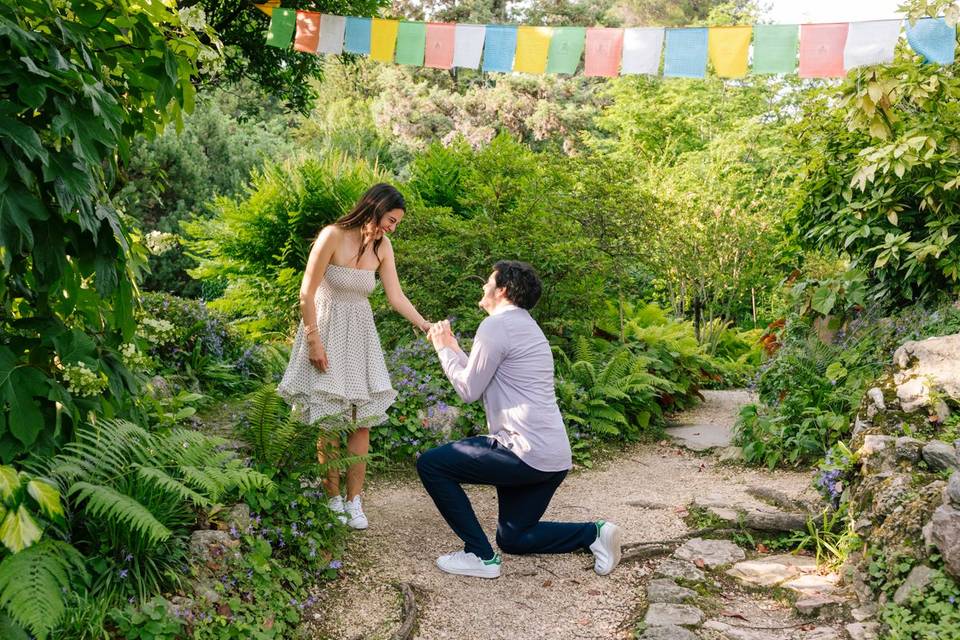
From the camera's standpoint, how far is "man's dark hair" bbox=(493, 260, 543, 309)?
A: 154 inches

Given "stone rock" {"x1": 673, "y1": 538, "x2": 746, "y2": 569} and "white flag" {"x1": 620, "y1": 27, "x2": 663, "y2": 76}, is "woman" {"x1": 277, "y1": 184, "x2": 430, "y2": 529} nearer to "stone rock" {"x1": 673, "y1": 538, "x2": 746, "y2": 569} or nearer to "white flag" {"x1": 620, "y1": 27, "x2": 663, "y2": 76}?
"stone rock" {"x1": 673, "y1": 538, "x2": 746, "y2": 569}

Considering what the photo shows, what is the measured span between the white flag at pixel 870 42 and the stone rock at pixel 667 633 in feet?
16.3

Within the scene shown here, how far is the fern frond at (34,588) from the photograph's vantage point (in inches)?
86.6

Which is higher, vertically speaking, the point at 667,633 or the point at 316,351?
the point at 316,351

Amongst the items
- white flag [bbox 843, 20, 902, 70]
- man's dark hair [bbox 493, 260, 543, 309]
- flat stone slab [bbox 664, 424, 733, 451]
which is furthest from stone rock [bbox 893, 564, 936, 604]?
white flag [bbox 843, 20, 902, 70]

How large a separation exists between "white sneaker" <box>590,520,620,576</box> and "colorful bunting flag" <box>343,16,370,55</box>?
5.33 metres

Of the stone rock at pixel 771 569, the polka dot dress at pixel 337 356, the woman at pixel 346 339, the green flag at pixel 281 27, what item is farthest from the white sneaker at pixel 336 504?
the green flag at pixel 281 27

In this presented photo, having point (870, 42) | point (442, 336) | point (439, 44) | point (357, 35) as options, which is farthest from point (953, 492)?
point (357, 35)

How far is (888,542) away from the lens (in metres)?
3.51

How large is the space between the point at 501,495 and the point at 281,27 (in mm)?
5224

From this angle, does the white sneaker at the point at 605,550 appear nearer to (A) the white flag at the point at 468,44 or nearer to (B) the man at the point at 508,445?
(B) the man at the point at 508,445

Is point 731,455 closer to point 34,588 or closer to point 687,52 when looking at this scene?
point 687,52

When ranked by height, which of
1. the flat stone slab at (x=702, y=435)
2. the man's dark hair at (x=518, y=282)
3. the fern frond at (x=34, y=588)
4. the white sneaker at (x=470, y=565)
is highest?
the man's dark hair at (x=518, y=282)

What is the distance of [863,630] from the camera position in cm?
325
